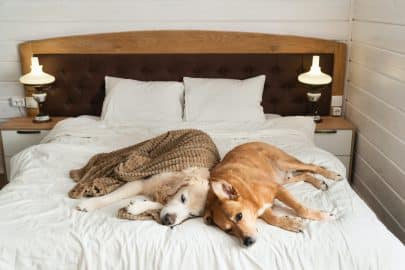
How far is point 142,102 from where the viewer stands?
3084mm

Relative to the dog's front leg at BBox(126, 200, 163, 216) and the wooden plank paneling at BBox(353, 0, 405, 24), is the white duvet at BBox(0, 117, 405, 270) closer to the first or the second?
the dog's front leg at BBox(126, 200, 163, 216)

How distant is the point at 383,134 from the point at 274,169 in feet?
3.17

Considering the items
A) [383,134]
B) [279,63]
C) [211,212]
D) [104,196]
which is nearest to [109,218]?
[104,196]

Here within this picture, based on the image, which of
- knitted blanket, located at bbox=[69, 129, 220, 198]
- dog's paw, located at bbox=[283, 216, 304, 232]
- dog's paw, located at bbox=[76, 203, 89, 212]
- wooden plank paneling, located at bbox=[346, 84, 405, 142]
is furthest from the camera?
wooden plank paneling, located at bbox=[346, 84, 405, 142]

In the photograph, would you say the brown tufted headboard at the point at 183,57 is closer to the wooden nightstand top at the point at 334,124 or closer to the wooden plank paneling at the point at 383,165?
the wooden nightstand top at the point at 334,124

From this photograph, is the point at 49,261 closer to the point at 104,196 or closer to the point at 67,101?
the point at 104,196

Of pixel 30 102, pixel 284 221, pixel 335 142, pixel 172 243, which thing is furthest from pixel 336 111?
pixel 30 102

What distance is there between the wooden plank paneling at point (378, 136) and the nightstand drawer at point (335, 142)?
0.12 meters

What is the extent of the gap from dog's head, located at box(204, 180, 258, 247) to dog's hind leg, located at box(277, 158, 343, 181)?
500 millimetres

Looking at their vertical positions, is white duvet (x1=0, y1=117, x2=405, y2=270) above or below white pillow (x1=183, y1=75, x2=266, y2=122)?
below

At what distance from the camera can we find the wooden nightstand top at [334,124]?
120 inches

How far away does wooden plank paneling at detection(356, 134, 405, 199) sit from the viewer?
7.90 feet

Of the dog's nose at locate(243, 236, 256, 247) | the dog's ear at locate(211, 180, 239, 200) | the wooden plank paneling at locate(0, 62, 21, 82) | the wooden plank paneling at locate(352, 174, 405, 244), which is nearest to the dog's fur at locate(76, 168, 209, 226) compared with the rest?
the dog's ear at locate(211, 180, 239, 200)

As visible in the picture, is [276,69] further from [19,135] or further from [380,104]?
[19,135]
